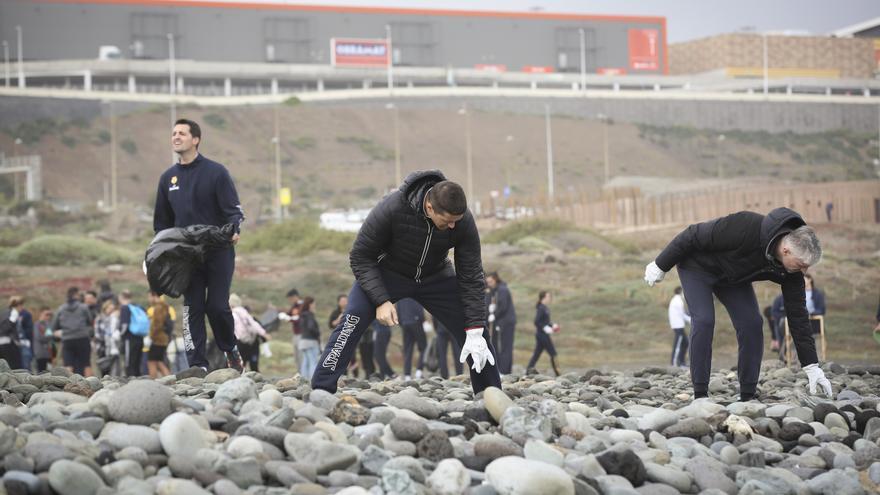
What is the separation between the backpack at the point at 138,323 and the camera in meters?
17.0

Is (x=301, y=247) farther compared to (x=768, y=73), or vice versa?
(x=768, y=73)

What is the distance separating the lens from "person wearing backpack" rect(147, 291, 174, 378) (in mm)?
16812

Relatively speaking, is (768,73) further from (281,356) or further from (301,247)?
(281,356)

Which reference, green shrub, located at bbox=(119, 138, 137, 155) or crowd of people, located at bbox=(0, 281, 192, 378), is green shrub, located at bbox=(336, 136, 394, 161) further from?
crowd of people, located at bbox=(0, 281, 192, 378)

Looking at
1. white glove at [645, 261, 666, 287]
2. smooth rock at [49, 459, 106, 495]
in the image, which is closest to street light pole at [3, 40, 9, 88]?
white glove at [645, 261, 666, 287]

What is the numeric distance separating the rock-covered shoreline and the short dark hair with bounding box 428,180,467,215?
43.0 inches

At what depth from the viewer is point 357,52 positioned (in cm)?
10944

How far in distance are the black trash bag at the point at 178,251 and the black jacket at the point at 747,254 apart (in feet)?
10.9

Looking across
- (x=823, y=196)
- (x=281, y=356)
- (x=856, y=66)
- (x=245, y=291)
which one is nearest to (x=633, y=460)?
(x=281, y=356)

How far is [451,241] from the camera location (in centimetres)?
735

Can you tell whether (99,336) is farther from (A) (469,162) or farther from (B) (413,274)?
(A) (469,162)

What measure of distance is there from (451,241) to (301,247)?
39526 mm

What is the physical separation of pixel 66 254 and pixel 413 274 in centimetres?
3807

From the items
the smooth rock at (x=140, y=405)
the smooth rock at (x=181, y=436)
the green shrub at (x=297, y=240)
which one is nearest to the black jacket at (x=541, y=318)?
the smooth rock at (x=140, y=405)
